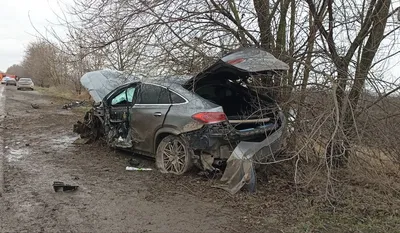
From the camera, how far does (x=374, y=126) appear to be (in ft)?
18.0

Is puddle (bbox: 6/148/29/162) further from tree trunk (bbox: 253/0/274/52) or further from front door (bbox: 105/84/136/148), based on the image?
tree trunk (bbox: 253/0/274/52)

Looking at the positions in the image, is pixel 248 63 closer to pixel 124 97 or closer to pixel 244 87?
pixel 244 87

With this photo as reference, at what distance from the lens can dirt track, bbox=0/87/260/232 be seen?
4.10 metres

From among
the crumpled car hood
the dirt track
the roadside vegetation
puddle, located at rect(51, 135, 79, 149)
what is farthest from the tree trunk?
puddle, located at rect(51, 135, 79, 149)

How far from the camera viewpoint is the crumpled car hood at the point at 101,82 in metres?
8.28

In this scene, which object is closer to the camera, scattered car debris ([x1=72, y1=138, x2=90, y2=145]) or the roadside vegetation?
the roadside vegetation

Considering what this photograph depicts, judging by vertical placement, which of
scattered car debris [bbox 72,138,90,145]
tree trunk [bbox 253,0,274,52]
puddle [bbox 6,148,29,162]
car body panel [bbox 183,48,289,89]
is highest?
tree trunk [bbox 253,0,274,52]

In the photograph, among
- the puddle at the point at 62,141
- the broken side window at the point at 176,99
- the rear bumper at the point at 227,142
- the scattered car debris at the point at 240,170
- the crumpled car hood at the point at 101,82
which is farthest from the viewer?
the puddle at the point at 62,141

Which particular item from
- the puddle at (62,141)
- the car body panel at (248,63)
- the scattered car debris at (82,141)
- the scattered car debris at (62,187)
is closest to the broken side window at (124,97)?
the scattered car debris at (82,141)

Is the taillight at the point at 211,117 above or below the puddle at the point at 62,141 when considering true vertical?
above

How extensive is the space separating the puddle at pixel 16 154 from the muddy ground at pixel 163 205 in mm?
392

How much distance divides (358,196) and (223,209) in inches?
75.7

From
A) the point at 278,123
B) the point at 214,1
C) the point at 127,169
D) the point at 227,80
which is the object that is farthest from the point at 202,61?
the point at 127,169

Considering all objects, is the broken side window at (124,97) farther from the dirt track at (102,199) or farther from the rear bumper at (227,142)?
the rear bumper at (227,142)
